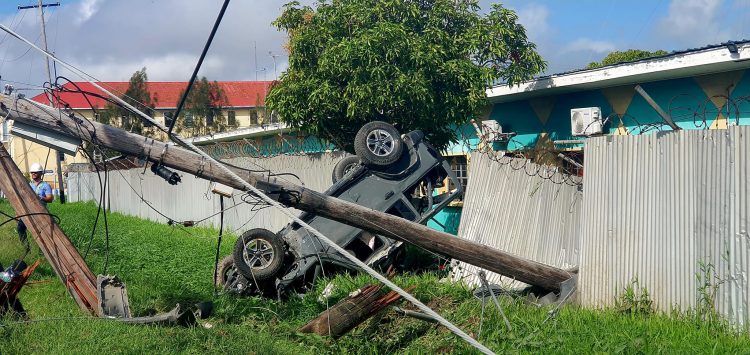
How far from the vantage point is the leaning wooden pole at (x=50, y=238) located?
8.72m

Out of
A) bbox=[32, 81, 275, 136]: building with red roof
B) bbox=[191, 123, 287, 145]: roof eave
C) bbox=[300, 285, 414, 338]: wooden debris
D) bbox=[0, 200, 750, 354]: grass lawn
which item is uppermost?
bbox=[32, 81, 275, 136]: building with red roof

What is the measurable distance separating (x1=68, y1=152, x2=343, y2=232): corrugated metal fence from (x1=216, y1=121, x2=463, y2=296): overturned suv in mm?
778

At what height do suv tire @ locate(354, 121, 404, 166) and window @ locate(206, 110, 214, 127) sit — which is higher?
window @ locate(206, 110, 214, 127)

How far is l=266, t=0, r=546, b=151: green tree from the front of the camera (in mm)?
12352

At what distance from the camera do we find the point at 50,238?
8.81 metres

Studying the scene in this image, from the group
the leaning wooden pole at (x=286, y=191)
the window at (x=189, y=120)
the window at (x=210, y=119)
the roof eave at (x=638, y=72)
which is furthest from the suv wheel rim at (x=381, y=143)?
the window at (x=210, y=119)

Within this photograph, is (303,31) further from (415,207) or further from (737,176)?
(737,176)

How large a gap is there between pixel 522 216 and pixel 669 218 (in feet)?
9.42

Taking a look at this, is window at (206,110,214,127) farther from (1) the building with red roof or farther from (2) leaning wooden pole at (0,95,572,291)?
(2) leaning wooden pole at (0,95,572,291)

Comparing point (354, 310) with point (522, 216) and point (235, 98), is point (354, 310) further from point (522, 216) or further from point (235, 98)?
point (235, 98)

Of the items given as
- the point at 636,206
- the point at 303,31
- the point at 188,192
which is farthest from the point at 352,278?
the point at 188,192

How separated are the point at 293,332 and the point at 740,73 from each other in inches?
287

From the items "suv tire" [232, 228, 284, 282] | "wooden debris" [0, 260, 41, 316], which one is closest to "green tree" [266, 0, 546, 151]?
"suv tire" [232, 228, 284, 282]

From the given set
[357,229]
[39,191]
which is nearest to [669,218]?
[357,229]
